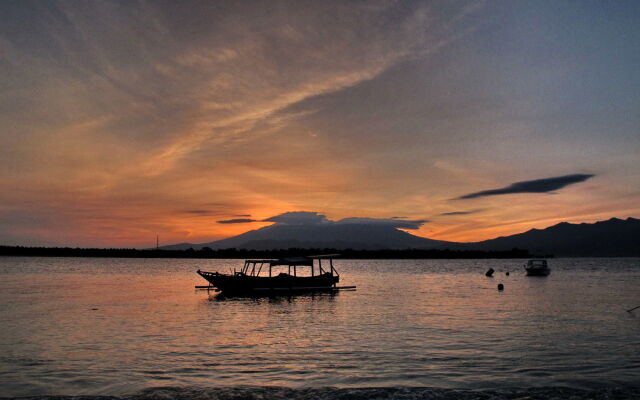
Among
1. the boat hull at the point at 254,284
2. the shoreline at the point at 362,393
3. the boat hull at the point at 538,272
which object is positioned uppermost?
the boat hull at the point at 254,284

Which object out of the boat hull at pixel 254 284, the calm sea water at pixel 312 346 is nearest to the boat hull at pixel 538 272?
the calm sea water at pixel 312 346

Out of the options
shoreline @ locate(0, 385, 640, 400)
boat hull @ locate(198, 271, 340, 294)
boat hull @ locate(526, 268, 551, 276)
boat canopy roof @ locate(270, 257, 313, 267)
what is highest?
boat canopy roof @ locate(270, 257, 313, 267)

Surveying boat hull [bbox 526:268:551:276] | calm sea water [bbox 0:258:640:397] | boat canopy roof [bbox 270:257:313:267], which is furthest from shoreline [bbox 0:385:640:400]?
boat hull [bbox 526:268:551:276]

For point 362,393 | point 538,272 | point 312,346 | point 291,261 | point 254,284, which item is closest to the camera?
point 362,393

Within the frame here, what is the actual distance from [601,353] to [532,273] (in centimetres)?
8525

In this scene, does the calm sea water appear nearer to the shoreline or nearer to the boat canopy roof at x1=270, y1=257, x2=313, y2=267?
the shoreline

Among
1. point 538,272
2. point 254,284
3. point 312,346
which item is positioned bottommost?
point 538,272

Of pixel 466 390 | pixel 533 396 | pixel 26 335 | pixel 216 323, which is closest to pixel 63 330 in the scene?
pixel 26 335

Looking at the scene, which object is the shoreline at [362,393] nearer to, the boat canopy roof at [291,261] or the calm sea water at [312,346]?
the calm sea water at [312,346]

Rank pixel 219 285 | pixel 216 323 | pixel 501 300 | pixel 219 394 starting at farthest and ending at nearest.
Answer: pixel 219 285
pixel 501 300
pixel 216 323
pixel 219 394

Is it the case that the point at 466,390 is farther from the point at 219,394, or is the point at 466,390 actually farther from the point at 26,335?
the point at 26,335

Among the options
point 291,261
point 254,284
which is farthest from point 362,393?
point 291,261

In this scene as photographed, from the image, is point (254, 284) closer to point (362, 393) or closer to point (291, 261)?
point (291, 261)

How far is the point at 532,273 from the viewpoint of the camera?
333ft
